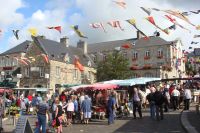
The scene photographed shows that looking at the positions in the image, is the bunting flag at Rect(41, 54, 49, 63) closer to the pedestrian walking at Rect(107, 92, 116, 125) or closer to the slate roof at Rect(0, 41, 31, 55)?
the slate roof at Rect(0, 41, 31, 55)

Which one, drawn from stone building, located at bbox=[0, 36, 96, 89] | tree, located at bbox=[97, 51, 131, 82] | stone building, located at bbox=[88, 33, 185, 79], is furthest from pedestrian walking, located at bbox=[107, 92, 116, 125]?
stone building, located at bbox=[88, 33, 185, 79]

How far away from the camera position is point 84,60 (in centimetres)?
6662

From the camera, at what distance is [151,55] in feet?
225

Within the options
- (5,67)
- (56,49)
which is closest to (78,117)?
(56,49)

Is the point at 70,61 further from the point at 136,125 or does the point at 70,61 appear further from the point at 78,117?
the point at 136,125

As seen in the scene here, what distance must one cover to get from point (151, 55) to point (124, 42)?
273 inches

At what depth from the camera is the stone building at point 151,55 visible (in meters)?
63.8

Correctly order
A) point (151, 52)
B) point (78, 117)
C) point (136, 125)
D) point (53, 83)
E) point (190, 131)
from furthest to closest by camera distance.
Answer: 1. point (151, 52)
2. point (53, 83)
3. point (78, 117)
4. point (136, 125)
5. point (190, 131)

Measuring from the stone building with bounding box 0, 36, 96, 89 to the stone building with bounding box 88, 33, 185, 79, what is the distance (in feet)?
31.9

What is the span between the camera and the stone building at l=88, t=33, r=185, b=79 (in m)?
63.8

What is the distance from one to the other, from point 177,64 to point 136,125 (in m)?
50.0

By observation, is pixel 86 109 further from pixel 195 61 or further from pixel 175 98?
pixel 195 61

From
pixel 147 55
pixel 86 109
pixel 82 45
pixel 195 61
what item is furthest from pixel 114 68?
pixel 86 109

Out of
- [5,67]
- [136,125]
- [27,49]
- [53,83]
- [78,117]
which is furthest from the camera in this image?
[5,67]
